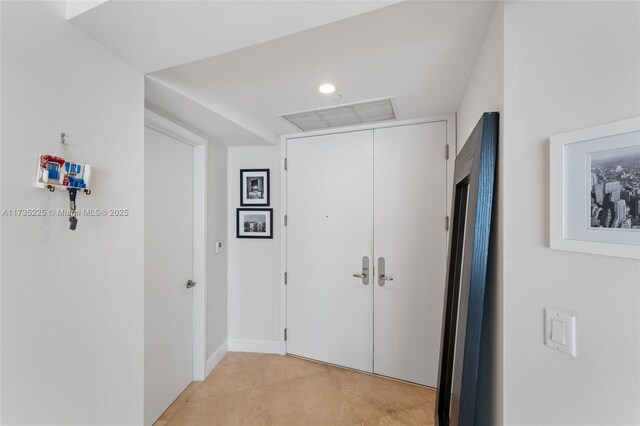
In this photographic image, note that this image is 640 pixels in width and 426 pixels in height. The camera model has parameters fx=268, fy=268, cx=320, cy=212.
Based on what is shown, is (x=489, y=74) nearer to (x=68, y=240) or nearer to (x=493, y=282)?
(x=493, y=282)

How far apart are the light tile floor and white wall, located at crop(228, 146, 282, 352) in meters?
0.31

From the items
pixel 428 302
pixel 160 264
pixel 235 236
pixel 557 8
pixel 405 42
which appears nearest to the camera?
pixel 557 8

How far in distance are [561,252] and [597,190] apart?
0.65 feet

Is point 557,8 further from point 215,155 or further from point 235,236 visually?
point 235,236

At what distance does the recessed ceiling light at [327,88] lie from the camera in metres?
1.63

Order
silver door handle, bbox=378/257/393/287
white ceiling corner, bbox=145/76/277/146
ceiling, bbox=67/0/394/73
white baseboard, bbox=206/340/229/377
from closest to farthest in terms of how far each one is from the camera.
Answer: ceiling, bbox=67/0/394/73 → white ceiling corner, bbox=145/76/277/146 → silver door handle, bbox=378/257/393/287 → white baseboard, bbox=206/340/229/377

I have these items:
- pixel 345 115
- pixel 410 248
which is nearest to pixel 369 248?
pixel 410 248

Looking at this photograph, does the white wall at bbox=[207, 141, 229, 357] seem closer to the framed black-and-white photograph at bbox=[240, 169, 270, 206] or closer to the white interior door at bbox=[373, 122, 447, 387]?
the framed black-and-white photograph at bbox=[240, 169, 270, 206]

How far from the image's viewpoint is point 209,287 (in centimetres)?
250

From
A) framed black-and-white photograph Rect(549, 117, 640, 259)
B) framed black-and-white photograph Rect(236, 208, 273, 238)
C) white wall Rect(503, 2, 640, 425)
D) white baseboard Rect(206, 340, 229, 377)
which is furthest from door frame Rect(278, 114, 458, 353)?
framed black-and-white photograph Rect(549, 117, 640, 259)

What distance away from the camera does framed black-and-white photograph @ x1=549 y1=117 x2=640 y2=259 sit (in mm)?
637

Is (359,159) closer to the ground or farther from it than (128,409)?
farther from it

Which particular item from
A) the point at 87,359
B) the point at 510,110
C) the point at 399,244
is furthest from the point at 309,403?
the point at 510,110

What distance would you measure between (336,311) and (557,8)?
2.39m
